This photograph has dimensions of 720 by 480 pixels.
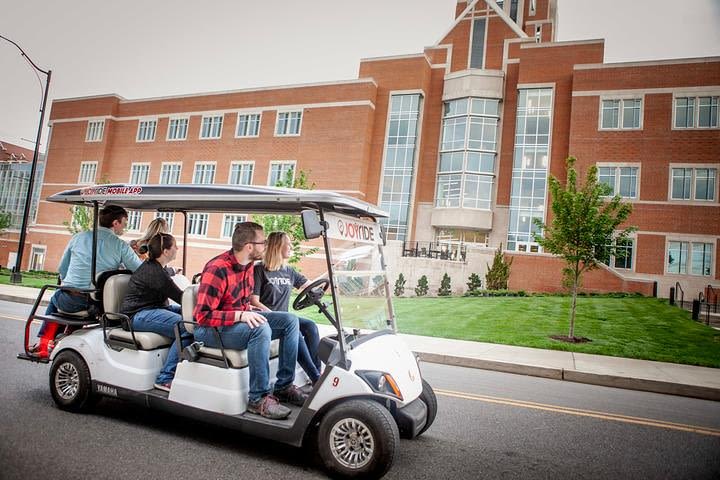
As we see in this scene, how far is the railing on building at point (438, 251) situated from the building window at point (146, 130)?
25.7 meters

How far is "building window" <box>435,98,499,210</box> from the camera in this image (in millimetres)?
35938

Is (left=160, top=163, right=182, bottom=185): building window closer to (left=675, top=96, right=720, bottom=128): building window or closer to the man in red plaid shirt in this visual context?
(left=675, top=96, right=720, bottom=128): building window

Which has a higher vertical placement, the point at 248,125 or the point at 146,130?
the point at 248,125

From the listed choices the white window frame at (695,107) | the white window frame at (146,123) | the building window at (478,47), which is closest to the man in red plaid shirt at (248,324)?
the white window frame at (695,107)

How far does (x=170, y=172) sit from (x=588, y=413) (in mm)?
41543

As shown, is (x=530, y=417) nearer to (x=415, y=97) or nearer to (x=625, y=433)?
(x=625, y=433)

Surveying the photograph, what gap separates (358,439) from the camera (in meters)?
3.56

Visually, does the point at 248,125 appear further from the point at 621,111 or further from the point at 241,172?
the point at 621,111

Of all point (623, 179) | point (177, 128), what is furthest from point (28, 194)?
point (623, 179)

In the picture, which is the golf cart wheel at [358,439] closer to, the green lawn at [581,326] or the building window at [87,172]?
the green lawn at [581,326]

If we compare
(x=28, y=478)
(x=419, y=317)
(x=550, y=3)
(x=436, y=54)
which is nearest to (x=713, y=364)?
(x=419, y=317)

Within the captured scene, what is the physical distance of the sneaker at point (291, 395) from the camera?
4184 millimetres

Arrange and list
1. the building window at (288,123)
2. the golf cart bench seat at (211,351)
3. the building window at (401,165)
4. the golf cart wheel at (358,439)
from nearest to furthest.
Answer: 1. the golf cart wheel at (358,439)
2. the golf cart bench seat at (211,351)
3. the building window at (401,165)
4. the building window at (288,123)

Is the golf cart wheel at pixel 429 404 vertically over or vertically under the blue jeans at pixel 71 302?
under
